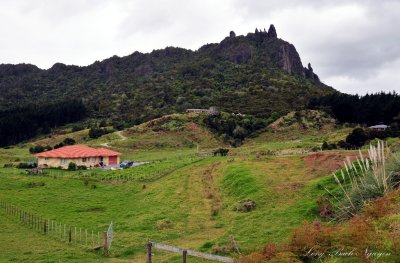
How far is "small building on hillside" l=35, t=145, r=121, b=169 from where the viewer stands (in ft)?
253

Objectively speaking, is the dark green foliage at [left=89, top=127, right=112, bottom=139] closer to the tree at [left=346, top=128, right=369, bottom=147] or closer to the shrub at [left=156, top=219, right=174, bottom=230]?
the tree at [left=346, top=128, right=369, bottom=147]

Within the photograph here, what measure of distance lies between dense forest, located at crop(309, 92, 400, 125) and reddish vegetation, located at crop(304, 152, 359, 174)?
190 feet

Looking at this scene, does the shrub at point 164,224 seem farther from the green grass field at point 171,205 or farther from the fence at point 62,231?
the fence at point 62,231

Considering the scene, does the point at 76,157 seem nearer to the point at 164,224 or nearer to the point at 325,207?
A: the point at 164,224

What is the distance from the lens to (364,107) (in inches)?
4070

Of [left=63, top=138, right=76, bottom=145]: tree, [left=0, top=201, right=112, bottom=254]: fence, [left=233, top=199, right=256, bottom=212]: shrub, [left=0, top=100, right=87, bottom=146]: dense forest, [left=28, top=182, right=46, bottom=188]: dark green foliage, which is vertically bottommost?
[left=0, top=201, right=112, bottom=254]: fence

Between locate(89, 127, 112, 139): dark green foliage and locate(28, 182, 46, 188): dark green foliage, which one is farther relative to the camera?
locate(89, 127, 112, 139): dark green foliage

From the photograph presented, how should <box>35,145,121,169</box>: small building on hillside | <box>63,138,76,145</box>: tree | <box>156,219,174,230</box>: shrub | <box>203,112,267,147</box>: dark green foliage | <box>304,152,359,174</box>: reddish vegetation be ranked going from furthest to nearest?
<box>63,138,76,145</box>: tree, <box>203,112,267,147</box>: dark green foliage, <box>35,145,121,169</box>: small building on hillside, <box>304,152,359,174</box>: reddish vegetation, <box>156,219,174,230</box>: shrub

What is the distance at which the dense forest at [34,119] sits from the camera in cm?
14212

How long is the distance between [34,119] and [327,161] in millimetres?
129893

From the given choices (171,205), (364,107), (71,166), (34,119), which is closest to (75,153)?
(71,166)

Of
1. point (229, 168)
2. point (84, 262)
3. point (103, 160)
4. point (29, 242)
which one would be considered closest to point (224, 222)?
point (84, 262)

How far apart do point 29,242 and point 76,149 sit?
5241cm

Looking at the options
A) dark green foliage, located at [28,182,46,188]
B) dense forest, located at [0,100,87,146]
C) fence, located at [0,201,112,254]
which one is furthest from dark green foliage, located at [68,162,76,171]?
dense forest, located at [0,100,87,146]
